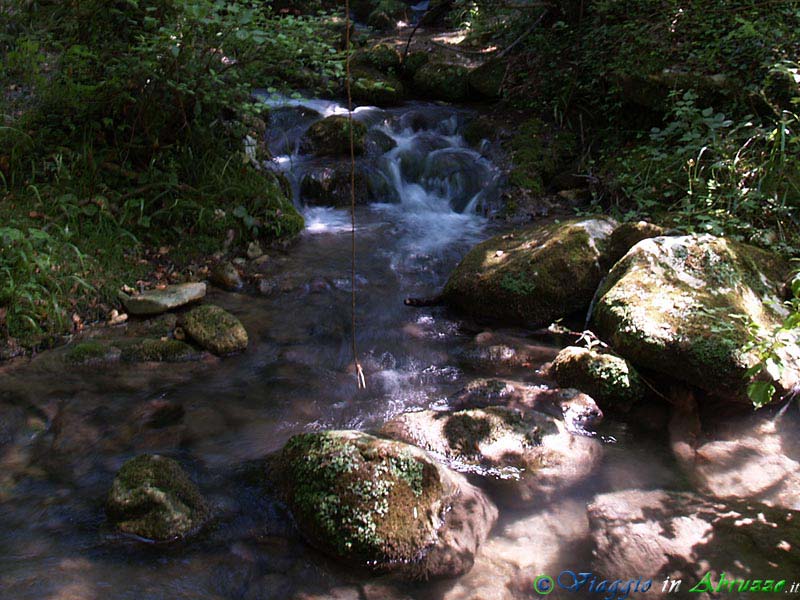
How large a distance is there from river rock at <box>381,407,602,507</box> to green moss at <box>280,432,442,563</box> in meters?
0.48

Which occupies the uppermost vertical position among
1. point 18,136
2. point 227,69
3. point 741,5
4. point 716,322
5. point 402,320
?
point 741,5

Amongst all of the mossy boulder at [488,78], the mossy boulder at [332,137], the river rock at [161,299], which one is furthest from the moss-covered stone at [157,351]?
the mossy boulder at [488,78]

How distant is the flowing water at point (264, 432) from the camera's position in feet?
8.97

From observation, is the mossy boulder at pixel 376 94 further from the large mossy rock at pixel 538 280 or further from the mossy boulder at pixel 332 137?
the large mossy rock at pixel 538 280

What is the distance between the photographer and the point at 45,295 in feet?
15.9

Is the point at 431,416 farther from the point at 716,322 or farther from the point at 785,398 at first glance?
the point at 785,398

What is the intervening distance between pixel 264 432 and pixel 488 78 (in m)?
8.55

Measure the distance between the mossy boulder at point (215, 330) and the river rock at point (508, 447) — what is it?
171cm

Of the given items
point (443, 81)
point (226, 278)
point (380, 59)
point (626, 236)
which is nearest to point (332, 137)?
point (443, 81)

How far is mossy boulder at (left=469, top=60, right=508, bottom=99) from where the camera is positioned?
10453 millimetres

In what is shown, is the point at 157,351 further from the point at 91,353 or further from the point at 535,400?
the point at 535,400

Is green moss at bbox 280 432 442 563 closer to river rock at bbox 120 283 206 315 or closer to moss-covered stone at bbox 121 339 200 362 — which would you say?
moss-covered stone at bbox 121 339 200 362

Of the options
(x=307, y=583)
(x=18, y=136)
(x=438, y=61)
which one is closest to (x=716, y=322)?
(x=307, y=583)

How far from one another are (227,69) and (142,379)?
10.00 feet
